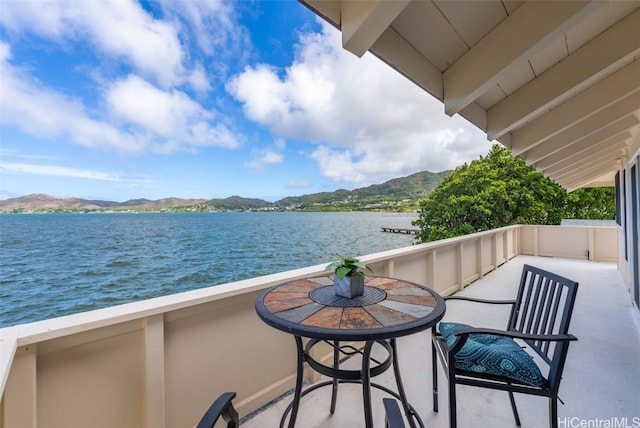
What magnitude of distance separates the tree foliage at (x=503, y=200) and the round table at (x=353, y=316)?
1308 cm

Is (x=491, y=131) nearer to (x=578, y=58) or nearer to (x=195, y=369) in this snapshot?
(x=578, y=58)

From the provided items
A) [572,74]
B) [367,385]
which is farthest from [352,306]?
[572,74]

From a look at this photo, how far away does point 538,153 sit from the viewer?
3.43m

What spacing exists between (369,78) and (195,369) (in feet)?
22.4

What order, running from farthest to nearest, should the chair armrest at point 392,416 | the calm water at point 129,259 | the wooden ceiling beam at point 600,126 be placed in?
the calm water at point 129,259 < the wooden ceiling beam at point 600,126 < the chair armrest at point 392,416

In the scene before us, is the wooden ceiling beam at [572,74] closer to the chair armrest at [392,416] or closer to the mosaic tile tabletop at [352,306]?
the mosaic tile tabletop at [352,306]

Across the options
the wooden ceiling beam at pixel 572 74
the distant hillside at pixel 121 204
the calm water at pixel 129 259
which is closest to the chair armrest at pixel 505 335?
the wooden ceiling beam at pixel 572 74

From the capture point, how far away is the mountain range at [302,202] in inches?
1059

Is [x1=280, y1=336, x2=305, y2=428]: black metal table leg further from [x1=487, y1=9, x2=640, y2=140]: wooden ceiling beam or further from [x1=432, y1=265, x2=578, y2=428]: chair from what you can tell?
[x1=487, y1=9, x2=640, y2=140]: wooden ceiling beam

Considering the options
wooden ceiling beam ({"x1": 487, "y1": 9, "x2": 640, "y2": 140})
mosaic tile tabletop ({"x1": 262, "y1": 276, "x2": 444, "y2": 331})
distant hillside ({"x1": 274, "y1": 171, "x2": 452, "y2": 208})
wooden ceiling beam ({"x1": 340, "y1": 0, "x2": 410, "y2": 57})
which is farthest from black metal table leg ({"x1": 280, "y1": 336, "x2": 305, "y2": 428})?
distant hillside ({"x1": 274, "y1": 171, "x2": 452, "y2": 208})

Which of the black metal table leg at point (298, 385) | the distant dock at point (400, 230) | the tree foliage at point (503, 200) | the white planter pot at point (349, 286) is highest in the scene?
the tree foliage at point (503, 200)

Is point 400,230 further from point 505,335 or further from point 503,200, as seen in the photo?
point 505,335

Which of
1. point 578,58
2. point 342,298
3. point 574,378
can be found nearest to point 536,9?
point 578,58

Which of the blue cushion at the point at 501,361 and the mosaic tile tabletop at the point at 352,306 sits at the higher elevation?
the mosaic tile tabletop at the point at 352,306
